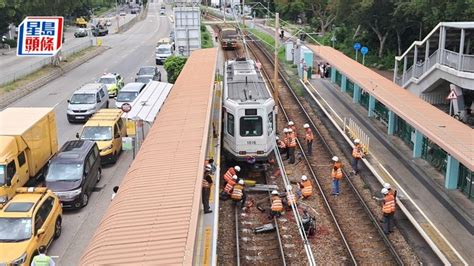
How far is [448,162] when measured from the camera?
1900cm

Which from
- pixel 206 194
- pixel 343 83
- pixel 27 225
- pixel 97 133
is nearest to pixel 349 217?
pixel 206 194

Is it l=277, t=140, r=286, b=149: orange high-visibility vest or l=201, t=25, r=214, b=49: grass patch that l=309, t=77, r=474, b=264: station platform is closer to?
l=277, t=140, r=286, b=149: orange high-visibility vest

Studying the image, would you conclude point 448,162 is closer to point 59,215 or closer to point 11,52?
point 59,215

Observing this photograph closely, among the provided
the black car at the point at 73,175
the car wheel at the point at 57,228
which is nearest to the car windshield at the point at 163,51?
the black car at the point at 73,175

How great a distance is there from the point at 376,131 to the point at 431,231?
11680mm

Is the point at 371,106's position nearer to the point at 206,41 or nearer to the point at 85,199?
the point at 85,199

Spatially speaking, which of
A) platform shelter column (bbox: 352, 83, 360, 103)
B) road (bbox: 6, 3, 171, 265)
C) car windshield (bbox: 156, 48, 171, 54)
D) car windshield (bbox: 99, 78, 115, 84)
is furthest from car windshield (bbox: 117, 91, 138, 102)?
car windshield (bbox: 156, 48, 171, 54)

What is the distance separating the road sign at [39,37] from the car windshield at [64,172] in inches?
650

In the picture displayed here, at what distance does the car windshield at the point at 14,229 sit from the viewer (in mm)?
13641

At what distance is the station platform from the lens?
16078 millimetres

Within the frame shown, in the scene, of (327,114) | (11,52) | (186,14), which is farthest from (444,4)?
(11,52)

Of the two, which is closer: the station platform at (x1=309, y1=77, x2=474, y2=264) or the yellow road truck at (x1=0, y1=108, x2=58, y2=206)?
the station platform at (x1=309, y1=77, x2=474, y2=264)

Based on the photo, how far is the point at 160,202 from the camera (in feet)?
37.2

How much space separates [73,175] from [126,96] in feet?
43.4
